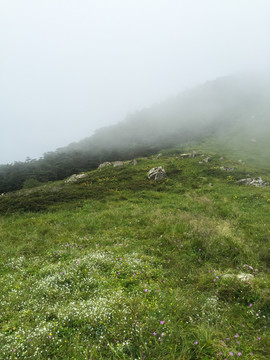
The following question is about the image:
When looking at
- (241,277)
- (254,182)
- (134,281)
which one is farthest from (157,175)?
(134,281)

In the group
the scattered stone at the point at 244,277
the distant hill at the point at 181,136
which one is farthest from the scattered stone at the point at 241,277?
the distant hill at the point at 181,136

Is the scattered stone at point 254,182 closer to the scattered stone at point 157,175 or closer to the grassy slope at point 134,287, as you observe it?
the scattered stone at point 157,175

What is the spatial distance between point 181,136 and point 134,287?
335ft

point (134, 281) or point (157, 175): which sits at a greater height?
point (134, 281)

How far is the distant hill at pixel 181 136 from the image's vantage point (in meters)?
69.8

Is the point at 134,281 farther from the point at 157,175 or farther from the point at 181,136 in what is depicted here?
the point at 181,136

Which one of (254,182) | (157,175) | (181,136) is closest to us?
(254,182)

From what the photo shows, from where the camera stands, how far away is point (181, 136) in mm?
101750

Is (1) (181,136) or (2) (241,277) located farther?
(1) (181,136)

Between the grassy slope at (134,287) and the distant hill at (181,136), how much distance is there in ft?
176

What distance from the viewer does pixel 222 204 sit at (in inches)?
704

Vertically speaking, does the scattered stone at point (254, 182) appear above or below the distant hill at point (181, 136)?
below

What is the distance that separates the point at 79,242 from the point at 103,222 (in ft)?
10.7

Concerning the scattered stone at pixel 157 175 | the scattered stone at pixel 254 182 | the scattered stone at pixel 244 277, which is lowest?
the scattered stone at pixel 254 182
